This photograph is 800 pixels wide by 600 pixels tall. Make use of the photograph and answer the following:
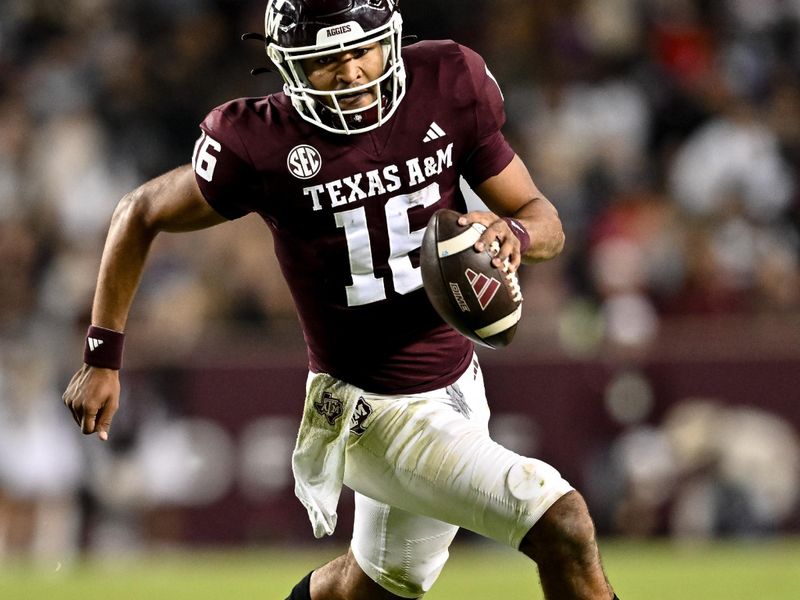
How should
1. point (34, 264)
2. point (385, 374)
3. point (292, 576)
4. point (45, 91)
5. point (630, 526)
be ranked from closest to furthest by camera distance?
1. point (385, 374)
2. point (292, 576)
3. point (630, 526)
4. point (34, 264)
5. point (45, 91)

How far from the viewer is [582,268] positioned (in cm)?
977

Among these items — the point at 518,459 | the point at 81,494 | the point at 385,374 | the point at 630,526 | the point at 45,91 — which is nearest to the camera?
the point at 518,459

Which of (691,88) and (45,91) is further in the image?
(45,91)

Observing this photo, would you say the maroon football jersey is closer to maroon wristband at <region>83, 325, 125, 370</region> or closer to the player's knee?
maroon wristband at <region>83, 325, 125, 370</region>

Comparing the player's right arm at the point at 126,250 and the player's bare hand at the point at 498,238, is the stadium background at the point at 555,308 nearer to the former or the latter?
the player's right arm at the point at 126,250

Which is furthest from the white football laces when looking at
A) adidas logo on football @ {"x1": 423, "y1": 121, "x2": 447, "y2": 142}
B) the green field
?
the green field

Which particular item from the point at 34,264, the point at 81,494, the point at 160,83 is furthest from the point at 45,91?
the point at 81,494

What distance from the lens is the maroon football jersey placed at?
4395mm

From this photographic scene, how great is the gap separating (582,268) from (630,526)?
5.50ft

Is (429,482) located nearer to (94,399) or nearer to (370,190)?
(370,190)

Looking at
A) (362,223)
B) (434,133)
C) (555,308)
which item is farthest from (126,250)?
(555,308)

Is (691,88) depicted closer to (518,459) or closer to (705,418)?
(705,418)

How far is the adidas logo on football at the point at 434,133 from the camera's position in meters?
4.43

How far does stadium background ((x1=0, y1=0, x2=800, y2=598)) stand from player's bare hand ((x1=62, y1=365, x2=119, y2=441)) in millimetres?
4896
